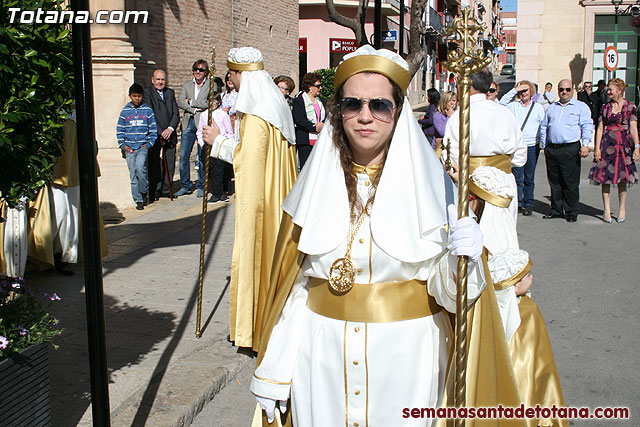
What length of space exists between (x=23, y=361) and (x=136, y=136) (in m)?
8.37

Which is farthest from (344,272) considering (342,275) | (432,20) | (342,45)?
(432,20)

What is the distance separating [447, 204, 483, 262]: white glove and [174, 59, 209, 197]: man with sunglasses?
10941 millimetres

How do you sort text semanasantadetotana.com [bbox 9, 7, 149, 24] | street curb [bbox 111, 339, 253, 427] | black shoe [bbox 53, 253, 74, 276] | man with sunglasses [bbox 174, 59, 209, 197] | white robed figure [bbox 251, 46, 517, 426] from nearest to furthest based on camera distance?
white robed figure [bbox 251, 46, 517, 426], text semanasantadetotana.com [bbox 9, 7, 149, 24], street curb [bbox 111, 339, 253, 427], black shoe [bbox 53, 253, 74, 276], man with sunglasses [bbox 174, 59, 209, 197]

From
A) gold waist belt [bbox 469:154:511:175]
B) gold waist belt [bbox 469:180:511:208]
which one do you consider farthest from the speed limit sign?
gold waist belt [bbox 469:180:511:208]

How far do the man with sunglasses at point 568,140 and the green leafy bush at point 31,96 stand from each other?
30.6ft

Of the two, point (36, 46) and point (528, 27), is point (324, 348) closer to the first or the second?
point (36, 46)

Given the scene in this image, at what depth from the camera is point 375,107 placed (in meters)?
2.91

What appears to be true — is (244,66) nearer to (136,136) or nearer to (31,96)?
(31,96)

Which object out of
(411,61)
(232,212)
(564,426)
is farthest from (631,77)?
(564,426)

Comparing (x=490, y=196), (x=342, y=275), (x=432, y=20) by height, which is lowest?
(x=342, y=275)

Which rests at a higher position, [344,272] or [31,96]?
[31,96]

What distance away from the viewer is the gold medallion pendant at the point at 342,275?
9.61 feet

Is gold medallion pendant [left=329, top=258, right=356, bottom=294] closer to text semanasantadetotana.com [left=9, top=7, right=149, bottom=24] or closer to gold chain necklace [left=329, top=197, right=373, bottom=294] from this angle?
gold chain necklace [left=329, top=197, right=373, bottom=294]

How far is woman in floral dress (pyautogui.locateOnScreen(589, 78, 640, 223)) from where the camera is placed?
11125 mm
